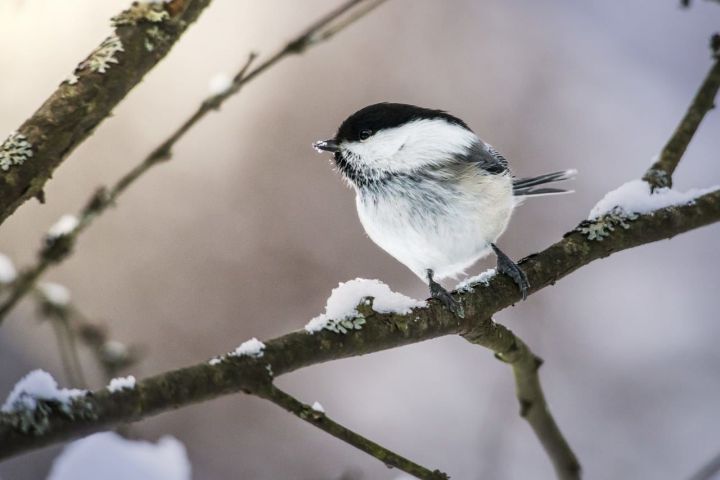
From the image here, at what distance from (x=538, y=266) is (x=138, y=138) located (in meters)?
1.85

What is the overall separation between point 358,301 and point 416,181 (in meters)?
0.65

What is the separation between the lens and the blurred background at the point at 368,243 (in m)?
2.70

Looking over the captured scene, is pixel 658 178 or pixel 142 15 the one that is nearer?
pixel 142 15

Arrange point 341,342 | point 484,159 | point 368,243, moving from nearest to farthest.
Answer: point 341,342 → point 484,159 → point 368,243

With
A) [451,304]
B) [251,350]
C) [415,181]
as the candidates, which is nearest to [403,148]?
[415,181]

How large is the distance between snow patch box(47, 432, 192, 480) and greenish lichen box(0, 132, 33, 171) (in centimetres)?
44

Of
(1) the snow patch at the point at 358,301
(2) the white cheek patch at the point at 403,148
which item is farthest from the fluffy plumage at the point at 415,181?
(1) the snow patch at the point at 358,301

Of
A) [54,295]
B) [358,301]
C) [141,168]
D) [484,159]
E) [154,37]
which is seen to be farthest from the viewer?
[484,159]

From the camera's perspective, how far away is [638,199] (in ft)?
5.24

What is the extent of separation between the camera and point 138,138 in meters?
2.80

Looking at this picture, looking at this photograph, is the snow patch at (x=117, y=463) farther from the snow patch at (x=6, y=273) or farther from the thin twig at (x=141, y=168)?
the thin twig at (x=141, y=168)

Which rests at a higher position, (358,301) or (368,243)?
(368,243)

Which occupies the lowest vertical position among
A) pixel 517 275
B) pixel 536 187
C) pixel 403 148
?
pixel 517 275

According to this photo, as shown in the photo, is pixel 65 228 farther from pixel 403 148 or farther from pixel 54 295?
pixel 403 148
